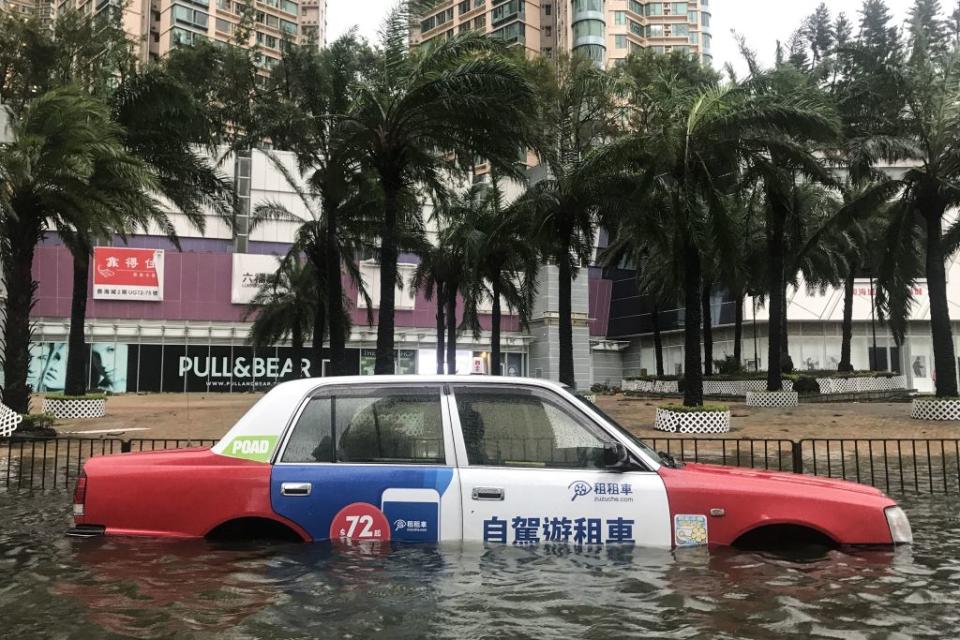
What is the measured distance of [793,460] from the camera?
8.45 m

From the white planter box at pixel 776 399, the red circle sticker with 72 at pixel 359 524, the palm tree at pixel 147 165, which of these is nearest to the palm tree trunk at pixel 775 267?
the white planter box at pixel 776 399

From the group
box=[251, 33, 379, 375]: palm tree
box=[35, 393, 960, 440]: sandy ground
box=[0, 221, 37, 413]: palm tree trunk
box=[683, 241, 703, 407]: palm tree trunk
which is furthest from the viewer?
box=[251, 33, 379, 375]: palm tree

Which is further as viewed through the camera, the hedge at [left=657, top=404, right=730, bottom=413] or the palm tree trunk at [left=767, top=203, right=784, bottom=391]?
the palm tree trunk at [left=767, top=203, right=784, bottom=391]

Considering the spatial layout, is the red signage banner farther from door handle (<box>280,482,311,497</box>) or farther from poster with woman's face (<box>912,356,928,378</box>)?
poster with woman's face (<box>912,356,928,378</box>)

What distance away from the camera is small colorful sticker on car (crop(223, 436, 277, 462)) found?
4816 millimetres

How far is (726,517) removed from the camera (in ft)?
15.1

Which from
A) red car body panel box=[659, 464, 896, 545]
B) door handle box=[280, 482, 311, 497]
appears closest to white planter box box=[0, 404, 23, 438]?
door handle box=[280, 482, 311, 497]

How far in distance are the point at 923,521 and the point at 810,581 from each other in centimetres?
351

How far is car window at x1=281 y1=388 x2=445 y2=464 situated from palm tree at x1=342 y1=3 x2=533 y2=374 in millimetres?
11576

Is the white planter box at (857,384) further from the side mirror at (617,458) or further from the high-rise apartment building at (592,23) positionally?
the high-rise apartment building at (592,23)

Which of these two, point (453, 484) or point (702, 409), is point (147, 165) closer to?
point (702, 409)

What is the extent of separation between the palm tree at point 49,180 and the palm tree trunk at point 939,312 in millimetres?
21237

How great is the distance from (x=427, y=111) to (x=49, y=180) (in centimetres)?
860

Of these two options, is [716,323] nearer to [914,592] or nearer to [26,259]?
[26,259]
